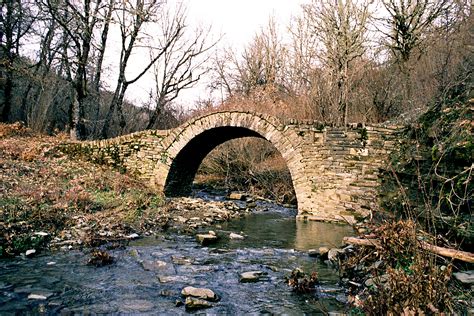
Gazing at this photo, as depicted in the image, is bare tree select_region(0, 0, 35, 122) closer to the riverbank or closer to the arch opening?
the riverbank

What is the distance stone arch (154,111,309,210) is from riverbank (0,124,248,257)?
1.31 m

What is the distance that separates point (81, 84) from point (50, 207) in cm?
757

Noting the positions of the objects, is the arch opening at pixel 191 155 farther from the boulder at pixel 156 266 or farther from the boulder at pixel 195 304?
the boulder at pixel 195 304

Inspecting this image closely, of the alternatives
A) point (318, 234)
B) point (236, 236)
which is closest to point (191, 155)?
point (236, 236)

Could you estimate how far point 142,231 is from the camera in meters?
7.24

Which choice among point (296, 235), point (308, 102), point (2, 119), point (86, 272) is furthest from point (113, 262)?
point (2, 119)

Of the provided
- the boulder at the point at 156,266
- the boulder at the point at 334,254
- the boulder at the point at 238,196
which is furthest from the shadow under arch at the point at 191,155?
the boulder at the point at 156,266

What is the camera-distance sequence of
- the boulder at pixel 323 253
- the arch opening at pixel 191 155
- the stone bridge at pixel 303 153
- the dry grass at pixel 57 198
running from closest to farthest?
the boulder at pixel 323 253 → the dry grass at pixel 57 198 → the stone bridge at pixel 303 153 → the arch opening at pixel 191 155

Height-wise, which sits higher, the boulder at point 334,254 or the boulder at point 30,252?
the boulder at point 334,254

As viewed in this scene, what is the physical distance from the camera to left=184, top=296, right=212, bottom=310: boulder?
3832 mm

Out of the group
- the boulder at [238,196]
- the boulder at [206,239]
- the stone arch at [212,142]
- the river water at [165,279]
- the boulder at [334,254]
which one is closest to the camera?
the river water at [165,279]

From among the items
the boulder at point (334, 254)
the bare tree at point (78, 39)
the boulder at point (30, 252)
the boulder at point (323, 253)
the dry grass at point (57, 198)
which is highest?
the bare tree at point (78, 39)

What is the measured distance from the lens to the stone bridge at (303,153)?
902cm

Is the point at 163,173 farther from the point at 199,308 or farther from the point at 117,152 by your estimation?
the point at 199,308
